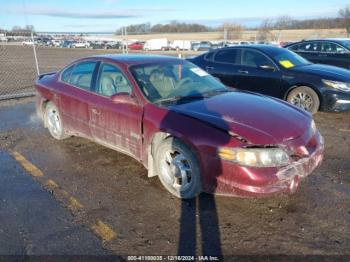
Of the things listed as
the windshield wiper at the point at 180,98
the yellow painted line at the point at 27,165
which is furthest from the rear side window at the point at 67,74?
the windshield wiper at the point at 180,98

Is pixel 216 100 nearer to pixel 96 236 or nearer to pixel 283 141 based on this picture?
pixel 283 141

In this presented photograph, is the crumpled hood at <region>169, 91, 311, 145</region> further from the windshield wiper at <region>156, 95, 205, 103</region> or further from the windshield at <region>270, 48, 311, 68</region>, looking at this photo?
the windshield at <region>270, 48, 311, 68</region>

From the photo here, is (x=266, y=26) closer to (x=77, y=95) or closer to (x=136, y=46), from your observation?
(x=136, y=46)

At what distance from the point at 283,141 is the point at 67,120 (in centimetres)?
352

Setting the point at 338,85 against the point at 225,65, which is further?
the point at 225,65

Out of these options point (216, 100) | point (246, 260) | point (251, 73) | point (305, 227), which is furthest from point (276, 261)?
point (251, 73)

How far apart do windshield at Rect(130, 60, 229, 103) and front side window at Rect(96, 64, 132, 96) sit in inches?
7.0

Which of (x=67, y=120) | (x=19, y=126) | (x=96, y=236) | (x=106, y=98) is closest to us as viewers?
(x=96, y=236)

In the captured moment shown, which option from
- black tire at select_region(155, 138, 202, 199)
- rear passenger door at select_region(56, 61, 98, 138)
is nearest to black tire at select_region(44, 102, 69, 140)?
rear passenger door at select_region(56, 61, 98, 138)

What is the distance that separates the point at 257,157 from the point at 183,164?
0.87 metres

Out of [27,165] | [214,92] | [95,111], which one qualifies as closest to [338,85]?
[214,92]

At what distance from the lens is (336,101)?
726 centimetres

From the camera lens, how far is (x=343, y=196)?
4.06m

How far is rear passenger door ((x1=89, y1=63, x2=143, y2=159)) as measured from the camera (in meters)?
4.36
